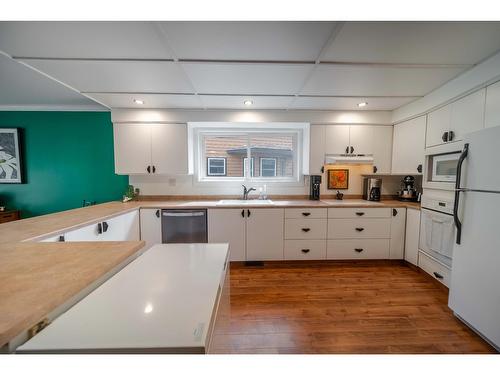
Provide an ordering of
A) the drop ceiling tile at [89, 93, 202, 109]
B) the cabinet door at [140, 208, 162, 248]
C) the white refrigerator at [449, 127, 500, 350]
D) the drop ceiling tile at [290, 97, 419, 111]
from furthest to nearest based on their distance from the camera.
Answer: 1. the cabinet door at [140, 208, 162, 248]
2. the drop ceiling tile at [290, 97, 419, 111]
3. the drop ceiling tile at [89, 93, 202, 109]
4. the white refrigerator at [449, 127, 500, 350]

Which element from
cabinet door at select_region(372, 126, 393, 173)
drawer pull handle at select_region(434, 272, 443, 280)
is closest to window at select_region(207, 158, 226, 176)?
cabinet door at select_region(372, 126, 393, 173)

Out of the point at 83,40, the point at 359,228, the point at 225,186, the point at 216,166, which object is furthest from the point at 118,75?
the point at 359,228

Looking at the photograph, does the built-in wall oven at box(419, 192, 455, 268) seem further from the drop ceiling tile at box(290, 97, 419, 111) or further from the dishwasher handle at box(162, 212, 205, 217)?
the dishwasher handle at box(162, 212, 205, 217)

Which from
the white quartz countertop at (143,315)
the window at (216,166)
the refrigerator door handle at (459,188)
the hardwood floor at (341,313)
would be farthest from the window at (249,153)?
the white quartz countertop at (143,315)

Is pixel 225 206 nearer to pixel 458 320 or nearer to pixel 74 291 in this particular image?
pixel 74 291

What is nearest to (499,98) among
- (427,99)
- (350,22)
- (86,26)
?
(427,99)

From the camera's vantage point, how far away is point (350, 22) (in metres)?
1.19

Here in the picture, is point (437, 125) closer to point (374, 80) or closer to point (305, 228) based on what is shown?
point (374, 80)

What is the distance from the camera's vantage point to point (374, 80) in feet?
6.37

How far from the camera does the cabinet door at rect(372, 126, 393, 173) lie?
295 cm

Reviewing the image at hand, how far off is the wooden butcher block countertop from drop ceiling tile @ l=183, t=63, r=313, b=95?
1525 millimetres

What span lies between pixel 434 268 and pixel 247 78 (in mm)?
2833

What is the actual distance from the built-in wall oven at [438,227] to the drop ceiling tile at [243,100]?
1.94 meters

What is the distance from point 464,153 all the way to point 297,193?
1951mm
